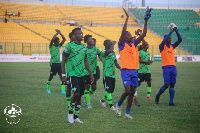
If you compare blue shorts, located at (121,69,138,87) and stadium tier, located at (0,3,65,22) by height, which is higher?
stadium tier, located at (0,3,65,22)

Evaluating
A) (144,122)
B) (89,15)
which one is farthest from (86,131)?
(89,15)

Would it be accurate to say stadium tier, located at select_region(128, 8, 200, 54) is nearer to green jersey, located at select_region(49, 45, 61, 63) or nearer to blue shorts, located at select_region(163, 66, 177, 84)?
green jersey, located at select_region(49, 45, 61, 63)

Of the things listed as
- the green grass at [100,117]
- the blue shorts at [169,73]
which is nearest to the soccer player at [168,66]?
the blue shorts at [169,73]

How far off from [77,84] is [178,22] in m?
56.2

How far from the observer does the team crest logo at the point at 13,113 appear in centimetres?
812

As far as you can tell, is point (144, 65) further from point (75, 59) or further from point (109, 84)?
point (75, 59)

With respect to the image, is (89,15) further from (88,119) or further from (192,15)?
(88,119)

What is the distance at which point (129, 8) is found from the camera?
6644 cm

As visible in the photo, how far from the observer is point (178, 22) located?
6166cm

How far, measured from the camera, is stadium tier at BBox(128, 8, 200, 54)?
175ft

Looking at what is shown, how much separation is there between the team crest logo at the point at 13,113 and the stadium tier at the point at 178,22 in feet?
137

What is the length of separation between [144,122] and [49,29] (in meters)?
46.2

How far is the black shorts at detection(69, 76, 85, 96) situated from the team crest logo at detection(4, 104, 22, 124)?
1589mm

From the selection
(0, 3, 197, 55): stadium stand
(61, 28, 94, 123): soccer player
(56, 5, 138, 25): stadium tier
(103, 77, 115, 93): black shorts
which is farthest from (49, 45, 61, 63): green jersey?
(56, 5, 138, 25): stadium tier
